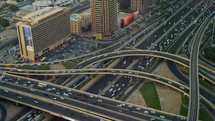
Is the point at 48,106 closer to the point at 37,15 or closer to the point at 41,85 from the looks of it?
the point at 41,85

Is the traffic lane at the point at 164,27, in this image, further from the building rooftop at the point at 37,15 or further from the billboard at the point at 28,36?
the billboard at the point at 28,36

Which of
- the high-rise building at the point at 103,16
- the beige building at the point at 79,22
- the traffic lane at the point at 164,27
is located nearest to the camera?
the traffic lane at the point at 164,27

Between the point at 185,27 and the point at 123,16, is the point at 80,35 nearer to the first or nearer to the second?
the point at 123,16

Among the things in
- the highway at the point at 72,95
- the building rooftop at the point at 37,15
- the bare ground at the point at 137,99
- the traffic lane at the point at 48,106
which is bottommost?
the bare ground at the point at 137,99

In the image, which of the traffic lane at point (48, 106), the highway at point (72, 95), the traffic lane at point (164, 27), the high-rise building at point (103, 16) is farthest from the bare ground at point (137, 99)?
the high-rise building at point (103, 16)

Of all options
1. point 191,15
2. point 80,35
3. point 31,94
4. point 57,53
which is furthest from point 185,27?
point 31,94

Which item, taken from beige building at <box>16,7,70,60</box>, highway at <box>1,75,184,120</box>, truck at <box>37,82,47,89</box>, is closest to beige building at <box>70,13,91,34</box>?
beige building at <box>16,7,70,60</box>

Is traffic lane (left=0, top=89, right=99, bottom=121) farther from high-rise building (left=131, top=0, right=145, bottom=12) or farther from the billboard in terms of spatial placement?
high-rise building (left=131, top=0, right=145, bottom=12)
